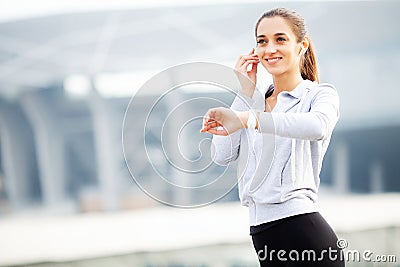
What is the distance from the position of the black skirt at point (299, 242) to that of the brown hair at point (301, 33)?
19 cm

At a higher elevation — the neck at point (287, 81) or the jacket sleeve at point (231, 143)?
the neck at point (287, 81)

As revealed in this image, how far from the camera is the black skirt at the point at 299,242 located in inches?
25.4

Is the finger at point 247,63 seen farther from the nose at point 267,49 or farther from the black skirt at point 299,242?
the black skirt at point 299,242

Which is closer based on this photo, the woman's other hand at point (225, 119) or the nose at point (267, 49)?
the woman's other hand at point (225, 119)

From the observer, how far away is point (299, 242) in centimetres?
65

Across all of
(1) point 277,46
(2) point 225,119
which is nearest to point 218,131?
(2) point 225,119

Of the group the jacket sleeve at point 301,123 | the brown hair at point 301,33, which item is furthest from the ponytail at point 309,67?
the jacket sleeve at point 301,123

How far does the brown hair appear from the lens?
0.69 metres

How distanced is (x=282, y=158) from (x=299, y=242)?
0.10 meters

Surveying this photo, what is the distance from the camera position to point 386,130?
3145 mm

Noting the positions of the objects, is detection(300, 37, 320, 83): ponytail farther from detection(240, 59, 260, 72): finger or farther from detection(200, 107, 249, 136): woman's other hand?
detection(200, 107, 249, 136): woman's other hand

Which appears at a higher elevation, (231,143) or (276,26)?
(276,26)

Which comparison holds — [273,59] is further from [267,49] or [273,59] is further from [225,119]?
[225,119]

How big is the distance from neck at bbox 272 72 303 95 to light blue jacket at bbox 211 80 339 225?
0.02 meters
